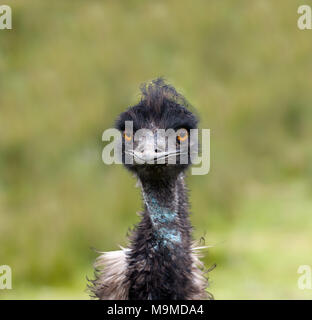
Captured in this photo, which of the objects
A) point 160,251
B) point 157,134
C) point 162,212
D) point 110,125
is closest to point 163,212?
point 162,212

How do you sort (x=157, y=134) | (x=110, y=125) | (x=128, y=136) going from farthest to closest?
(x=110, y=125) → (x=128, y=136) → (x=157, y=134)

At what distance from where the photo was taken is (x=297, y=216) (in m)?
11.5

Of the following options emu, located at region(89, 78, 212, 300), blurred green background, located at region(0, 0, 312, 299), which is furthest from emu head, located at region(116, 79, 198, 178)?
blurred green background, located at region(0, 0, 312, 299)

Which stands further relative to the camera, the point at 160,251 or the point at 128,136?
the point at 128,136

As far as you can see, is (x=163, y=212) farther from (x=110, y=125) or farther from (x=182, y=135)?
(x=110, y=125)

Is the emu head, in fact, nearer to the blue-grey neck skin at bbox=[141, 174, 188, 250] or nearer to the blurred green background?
the blue-grey neck skin at bbox=[141, 174, 188, 250]

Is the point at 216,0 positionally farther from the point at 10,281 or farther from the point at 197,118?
the point at 197,118

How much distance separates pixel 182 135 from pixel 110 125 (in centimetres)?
357

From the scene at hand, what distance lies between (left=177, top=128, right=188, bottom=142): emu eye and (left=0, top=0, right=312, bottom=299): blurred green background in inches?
166

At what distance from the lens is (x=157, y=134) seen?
414cm

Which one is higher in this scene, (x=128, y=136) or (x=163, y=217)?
(x=128, y=136)

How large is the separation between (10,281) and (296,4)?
26.5ft

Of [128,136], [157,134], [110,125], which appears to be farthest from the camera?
[110,125]

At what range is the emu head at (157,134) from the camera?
13.3ft
